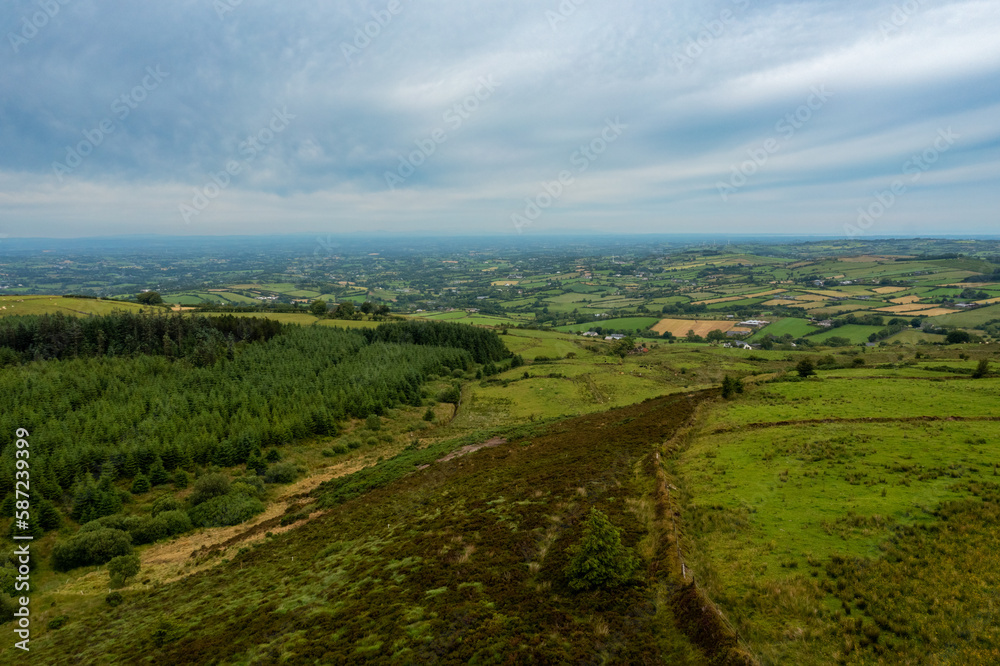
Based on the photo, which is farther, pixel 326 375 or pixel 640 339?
pixel 640 339

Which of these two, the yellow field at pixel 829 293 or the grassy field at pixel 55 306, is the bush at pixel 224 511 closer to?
the grassy field at pixel 55 306

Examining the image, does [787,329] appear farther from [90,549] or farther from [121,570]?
[90,549]

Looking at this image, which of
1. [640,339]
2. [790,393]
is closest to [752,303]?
[640,339]

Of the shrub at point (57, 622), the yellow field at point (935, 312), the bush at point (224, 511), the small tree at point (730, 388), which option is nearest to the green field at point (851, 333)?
the yellow field at point (935, 312)

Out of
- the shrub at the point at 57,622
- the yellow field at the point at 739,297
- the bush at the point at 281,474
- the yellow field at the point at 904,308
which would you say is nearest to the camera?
the shrub at the point at 57,622

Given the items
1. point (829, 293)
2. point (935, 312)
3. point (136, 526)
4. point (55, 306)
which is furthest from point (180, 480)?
point (829, 293)

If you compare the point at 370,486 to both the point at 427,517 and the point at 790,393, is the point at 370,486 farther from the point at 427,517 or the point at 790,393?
the point at 790,393
